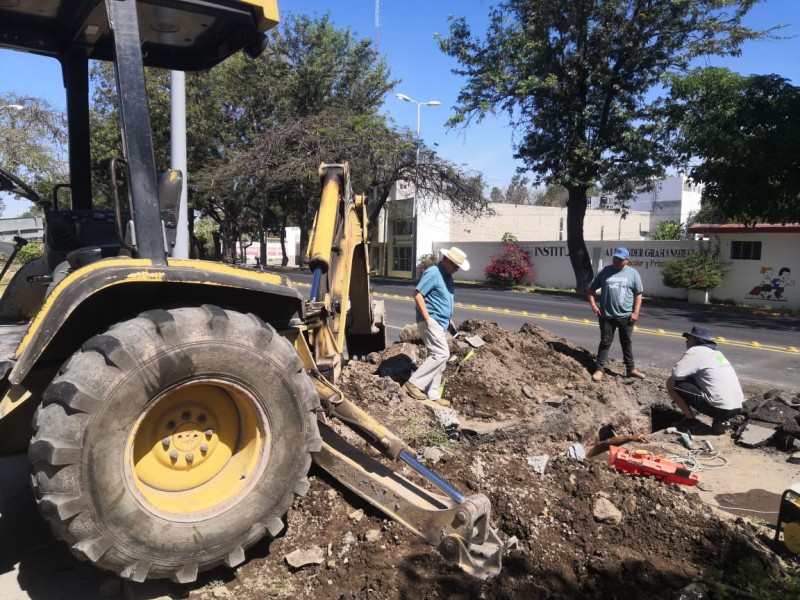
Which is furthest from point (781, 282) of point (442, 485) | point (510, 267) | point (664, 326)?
point (442, 485)

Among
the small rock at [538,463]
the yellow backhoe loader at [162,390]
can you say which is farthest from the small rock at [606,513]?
the yellow backhoe loader at [162,390]

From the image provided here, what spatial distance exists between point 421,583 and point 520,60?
22201mm

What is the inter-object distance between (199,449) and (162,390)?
46cm

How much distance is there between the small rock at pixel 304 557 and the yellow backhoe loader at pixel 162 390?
0.95ft

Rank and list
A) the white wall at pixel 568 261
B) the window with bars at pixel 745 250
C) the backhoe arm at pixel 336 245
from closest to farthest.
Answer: the backhoe arm at pixel 336 245, the window with bars at pixel 745 250, the white wall at pixel 568 261

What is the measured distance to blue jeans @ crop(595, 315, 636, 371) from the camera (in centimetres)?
787

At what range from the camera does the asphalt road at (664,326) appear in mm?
10156

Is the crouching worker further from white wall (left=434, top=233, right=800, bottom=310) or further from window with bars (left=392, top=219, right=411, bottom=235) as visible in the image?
window with bars (left=392, top=219, right=411, bottom=235)

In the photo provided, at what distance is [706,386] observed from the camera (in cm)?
621

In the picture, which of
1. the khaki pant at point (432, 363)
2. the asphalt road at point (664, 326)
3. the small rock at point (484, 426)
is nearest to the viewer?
the small rock at point (484, 426)

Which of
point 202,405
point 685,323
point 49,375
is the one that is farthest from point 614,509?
point 685,323

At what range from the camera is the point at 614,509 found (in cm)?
384

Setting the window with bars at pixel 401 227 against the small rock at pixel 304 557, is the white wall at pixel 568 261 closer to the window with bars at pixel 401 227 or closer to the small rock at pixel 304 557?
the window with bars at pixel 401 227

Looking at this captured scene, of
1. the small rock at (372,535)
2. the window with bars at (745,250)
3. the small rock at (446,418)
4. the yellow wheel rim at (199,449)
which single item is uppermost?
the window with bars at (745,250)
